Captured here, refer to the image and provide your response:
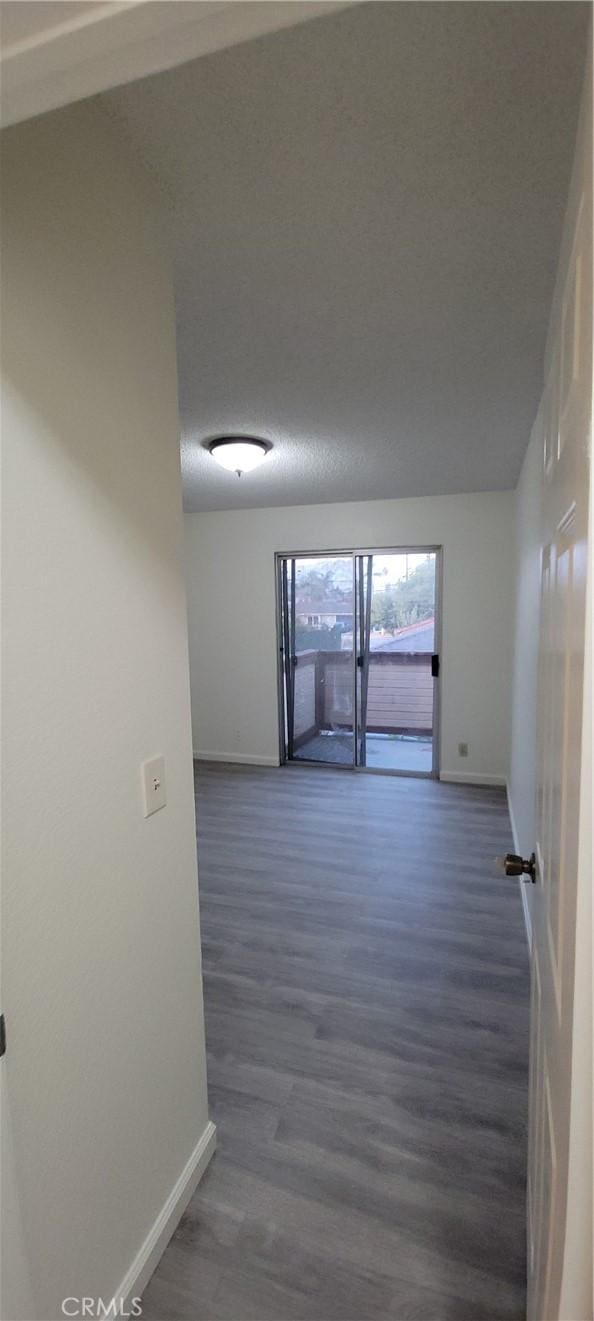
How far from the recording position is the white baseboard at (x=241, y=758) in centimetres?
503

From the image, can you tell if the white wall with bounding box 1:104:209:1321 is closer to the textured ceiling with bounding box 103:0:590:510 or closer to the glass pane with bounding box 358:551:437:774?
the textured ceiling with bounding box 103:0:590:510

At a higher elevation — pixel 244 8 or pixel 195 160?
pixel 195 160

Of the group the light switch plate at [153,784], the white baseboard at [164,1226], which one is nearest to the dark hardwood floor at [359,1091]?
the white baseboard at [164,1226]

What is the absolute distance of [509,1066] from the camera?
68.4 inches

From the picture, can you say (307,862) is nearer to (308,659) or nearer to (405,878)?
(405,878)

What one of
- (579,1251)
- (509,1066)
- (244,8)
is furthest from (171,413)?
(509,1066)

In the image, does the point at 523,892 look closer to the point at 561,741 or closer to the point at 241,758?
the point at 561,741

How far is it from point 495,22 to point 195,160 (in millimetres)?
578

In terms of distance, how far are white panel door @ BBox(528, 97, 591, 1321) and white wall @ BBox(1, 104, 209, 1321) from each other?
2.54 feet

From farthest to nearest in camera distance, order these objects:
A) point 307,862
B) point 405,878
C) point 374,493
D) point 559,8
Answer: point 374,493 < point 307,862 < point 405,878 < point 559,8

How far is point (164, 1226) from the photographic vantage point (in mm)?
1246

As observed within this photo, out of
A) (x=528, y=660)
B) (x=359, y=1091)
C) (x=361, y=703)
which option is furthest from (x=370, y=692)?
(x=359, y=1091)

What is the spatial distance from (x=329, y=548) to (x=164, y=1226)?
164 inches

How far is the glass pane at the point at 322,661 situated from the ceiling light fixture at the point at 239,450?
1.88 metres
